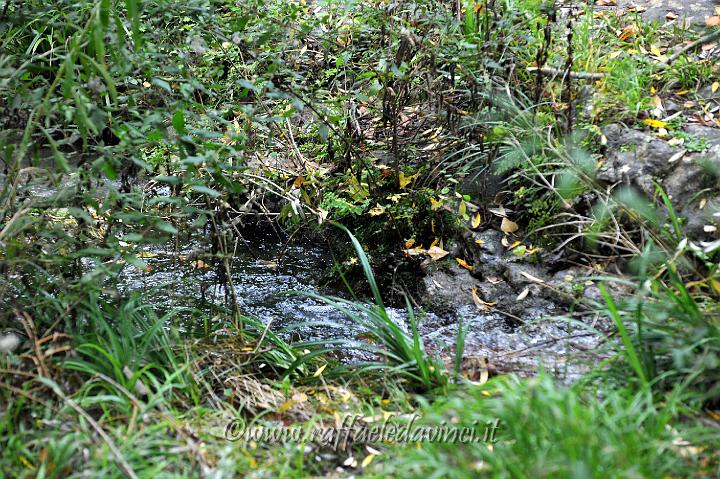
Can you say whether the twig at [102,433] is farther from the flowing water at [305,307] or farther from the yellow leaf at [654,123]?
the yellow leaf at [654,123]

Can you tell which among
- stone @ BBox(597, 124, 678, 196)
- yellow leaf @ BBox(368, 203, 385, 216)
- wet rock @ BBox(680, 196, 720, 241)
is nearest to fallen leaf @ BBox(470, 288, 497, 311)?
yellow leaf @ BBox(368, 203, 385, 216)

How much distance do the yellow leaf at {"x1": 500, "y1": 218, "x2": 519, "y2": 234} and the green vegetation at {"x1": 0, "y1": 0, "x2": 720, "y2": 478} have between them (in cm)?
1

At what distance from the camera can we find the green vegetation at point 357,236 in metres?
2.24

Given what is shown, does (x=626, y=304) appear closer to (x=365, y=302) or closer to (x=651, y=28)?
(x=365, y=302)

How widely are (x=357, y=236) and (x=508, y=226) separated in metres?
0.92

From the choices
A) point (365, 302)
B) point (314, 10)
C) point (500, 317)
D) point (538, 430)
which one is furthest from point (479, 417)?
point (314, 10)

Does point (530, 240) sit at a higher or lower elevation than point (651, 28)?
lower

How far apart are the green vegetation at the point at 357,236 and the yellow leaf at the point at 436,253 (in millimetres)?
25

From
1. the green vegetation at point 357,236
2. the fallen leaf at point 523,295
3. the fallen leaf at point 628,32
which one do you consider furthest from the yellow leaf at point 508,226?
the fallen leaf at point 628,32

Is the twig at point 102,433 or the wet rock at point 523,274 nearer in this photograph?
the twig at point 102,433

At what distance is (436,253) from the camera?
151 inches

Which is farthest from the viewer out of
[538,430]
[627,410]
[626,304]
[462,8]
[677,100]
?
[462,8]

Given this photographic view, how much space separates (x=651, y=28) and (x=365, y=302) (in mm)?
2743

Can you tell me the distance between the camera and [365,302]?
3.71m
